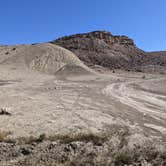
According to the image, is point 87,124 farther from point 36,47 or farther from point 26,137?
point 36,47

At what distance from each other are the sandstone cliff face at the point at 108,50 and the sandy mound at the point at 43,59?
14.0 meters

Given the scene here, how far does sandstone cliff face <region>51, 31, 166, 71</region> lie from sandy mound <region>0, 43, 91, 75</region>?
46.0ft

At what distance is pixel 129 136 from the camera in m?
9.17

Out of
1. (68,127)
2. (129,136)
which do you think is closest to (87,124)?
(68,127)

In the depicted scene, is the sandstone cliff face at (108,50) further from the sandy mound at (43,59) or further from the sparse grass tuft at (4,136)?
the sparse grass tuft at (4,136)

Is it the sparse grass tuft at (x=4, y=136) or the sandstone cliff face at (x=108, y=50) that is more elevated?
the sandstone cliff face at (x=108, y=50)

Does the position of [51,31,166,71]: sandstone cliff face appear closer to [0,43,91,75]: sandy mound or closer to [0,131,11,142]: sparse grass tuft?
[0,43,91,75]: sandy mound

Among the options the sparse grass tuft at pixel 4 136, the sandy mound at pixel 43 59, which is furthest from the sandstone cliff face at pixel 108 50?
the sparse grass tuft at pixel 4 136

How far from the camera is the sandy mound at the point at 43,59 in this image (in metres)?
47.3

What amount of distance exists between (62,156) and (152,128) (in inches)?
208

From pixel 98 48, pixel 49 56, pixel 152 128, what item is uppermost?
pixel 98 48

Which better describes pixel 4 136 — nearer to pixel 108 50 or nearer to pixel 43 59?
pixel 43 59

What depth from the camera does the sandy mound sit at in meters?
47.3

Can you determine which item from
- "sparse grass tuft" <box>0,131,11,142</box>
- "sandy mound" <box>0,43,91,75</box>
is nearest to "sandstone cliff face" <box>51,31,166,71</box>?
"sandy mound" <box>0,43,91,75</box>
